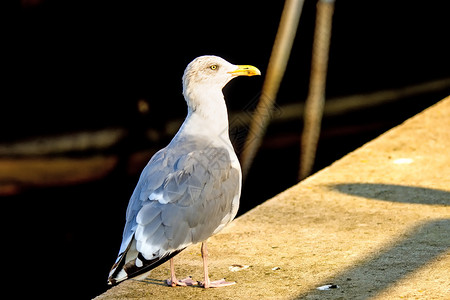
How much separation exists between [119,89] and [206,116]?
5.65m

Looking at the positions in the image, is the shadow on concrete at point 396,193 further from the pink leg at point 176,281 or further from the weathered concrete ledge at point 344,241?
the pink leg at point 176,281

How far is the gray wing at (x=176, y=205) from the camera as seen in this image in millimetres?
3346

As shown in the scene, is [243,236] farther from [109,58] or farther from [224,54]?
[224,54]

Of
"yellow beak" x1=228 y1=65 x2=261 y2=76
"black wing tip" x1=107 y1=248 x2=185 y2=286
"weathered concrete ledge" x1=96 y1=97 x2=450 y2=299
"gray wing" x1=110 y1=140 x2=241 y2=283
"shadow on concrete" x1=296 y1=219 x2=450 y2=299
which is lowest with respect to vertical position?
"shadow on concrete" x1=296 y1=219 x2=450 y2=299

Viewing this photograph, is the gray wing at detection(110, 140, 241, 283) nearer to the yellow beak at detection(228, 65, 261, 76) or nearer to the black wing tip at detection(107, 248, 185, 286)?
the black wing tip at detection(107, 248, 185, 286)

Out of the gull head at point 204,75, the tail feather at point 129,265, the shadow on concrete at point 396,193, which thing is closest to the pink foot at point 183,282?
the tail feather at point 129,265

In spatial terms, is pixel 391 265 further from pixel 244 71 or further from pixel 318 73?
pixel 318 73

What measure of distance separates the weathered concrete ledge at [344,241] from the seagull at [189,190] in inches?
9.1

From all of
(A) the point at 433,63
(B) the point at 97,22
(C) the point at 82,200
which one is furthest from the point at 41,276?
(A) the point at 433,63

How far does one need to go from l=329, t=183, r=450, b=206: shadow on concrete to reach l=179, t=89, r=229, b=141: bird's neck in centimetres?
146

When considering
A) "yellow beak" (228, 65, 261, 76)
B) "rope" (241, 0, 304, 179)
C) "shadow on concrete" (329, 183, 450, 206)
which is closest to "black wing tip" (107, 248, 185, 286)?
"yellow beak" (228, 65, 261, 76)

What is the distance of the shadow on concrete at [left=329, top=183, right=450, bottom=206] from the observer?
4.88 m

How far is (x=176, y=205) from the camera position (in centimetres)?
351

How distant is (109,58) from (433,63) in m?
6.08
